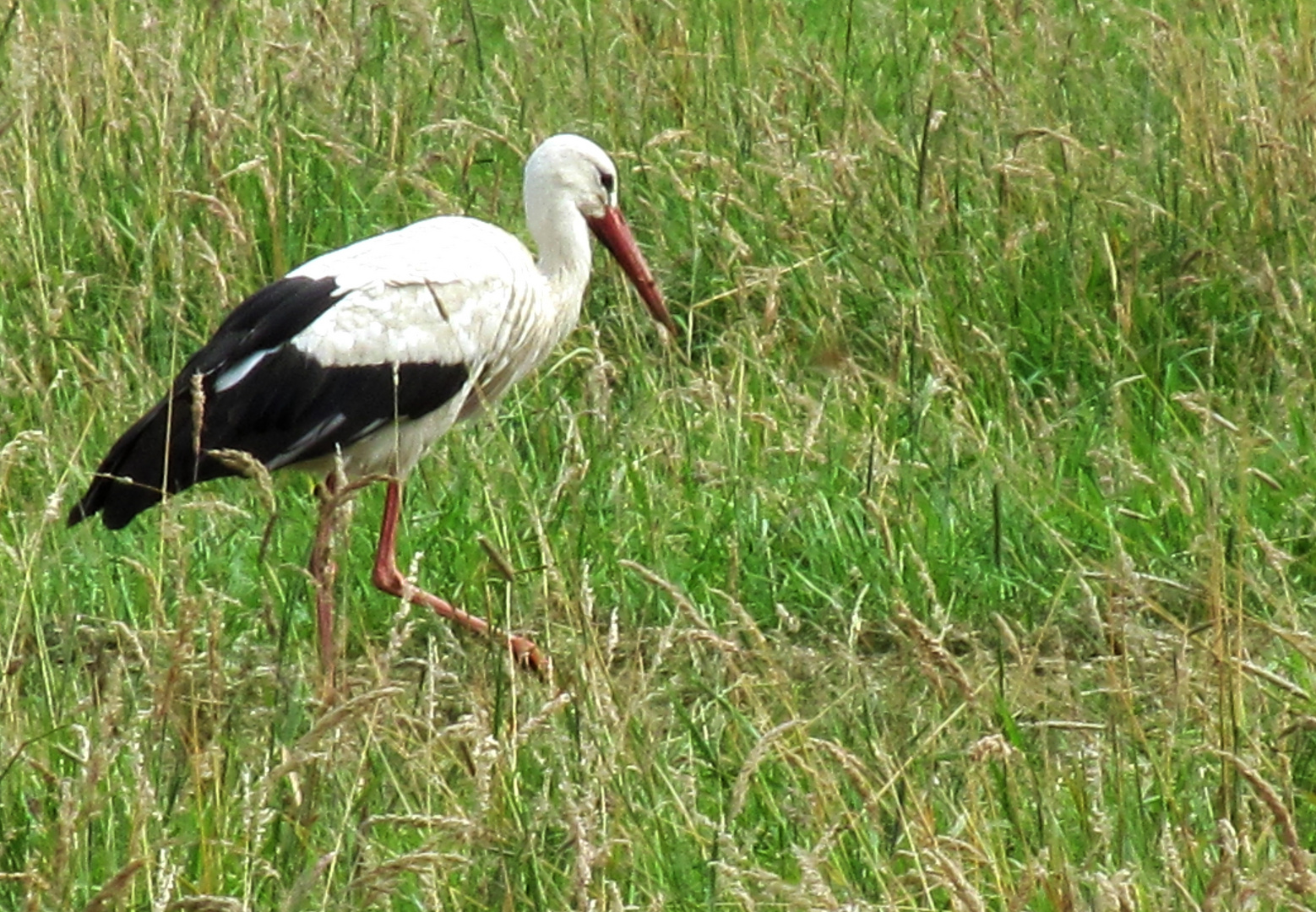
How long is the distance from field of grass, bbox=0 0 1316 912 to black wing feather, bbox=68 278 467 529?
0.15 m

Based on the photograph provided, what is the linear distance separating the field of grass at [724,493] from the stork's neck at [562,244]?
0.18 m

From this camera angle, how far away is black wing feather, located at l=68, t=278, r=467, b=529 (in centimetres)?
450

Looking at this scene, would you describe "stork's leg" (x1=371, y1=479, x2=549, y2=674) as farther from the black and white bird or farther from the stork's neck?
the stork's neck

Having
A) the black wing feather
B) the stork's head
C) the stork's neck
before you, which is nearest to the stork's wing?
the black wing feather

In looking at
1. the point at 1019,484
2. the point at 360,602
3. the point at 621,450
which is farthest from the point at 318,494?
the point at 1019,484

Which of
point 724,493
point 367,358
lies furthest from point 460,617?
point 367,358

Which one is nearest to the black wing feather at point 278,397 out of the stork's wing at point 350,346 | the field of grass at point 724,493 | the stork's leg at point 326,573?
the stork's wing at point 350,346

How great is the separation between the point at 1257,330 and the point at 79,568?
2.48 m

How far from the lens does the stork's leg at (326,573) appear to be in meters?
2.83

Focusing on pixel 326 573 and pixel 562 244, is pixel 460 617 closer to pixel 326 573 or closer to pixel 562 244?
pixel 326 573

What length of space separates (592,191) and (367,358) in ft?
2.36

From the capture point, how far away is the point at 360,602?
4.60 meters

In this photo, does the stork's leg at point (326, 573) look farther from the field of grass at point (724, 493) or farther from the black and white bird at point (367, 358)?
the black and white bird at point (367, 358)

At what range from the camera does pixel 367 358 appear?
4.82 meters
